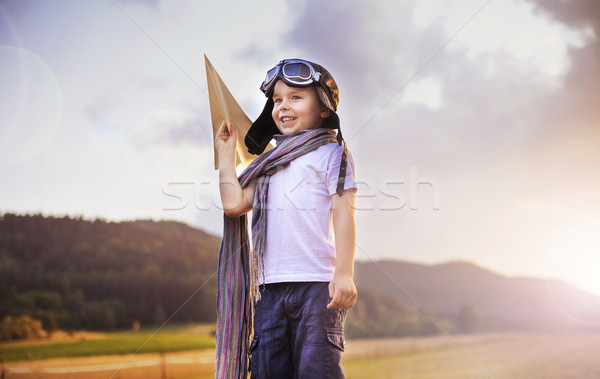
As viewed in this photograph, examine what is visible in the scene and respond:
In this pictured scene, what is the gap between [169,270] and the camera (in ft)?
9.27

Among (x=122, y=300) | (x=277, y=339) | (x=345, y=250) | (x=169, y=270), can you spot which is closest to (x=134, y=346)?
(x=122, y=300)

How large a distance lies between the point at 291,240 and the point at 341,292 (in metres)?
0.23

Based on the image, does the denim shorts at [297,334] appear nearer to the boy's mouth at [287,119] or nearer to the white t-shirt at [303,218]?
the white t-shirt at [303,218]

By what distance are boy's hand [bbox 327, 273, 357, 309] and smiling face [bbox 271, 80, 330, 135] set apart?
53 centimetres

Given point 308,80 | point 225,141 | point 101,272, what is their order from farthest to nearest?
point 101,272, point 225,141, point 308,80

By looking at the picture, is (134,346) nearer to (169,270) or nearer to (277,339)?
(169,270)

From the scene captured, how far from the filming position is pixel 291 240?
4.40ft

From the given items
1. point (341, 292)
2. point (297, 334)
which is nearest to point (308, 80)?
point (341, 292)

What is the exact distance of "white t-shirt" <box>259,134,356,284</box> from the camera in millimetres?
1302

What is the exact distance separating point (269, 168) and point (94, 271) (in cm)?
170

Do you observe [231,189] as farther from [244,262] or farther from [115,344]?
[115,344]

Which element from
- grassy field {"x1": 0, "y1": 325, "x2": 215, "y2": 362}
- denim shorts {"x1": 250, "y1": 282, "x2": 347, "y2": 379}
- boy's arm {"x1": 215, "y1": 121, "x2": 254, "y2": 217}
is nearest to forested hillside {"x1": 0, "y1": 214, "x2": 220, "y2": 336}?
grassy field {"x1": 0, "y1": 325, "x2": 215, "y2": 362}

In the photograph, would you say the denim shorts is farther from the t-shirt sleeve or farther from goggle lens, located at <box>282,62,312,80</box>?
goggle lens, located at <box>282,62,312,80</box>

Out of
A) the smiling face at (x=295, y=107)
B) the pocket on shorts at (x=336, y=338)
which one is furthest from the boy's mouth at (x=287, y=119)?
the pocket on shorts at (x=336, y=338)
